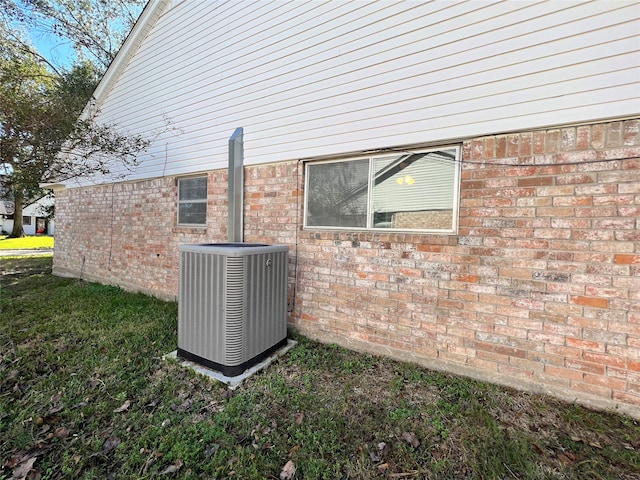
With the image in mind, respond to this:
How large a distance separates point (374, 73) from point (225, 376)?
11.8ft

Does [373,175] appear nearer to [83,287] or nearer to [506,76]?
[506,76]

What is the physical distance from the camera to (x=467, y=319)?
9.29 feet

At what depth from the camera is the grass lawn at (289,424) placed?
1.85 metres

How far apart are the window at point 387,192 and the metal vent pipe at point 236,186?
1070 mm

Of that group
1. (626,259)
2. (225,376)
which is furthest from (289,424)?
(626,259)

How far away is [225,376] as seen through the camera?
111 inches

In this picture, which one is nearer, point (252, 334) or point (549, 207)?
point (549, 207)

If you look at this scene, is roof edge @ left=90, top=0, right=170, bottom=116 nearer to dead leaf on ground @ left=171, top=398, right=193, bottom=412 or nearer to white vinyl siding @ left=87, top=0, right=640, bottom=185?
white vinyl siding @ left=87, top=0, right=640, bottom=185

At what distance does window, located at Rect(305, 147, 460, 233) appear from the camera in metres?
2.97

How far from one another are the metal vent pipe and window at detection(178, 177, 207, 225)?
1089 mm

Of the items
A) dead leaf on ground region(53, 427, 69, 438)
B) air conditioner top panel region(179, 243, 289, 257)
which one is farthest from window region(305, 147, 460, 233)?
dead leaf on ground region(53, 427, 69, 438)

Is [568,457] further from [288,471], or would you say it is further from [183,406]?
[183,406]

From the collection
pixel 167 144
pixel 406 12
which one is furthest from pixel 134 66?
pixel 406 12

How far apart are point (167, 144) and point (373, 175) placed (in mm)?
4141
